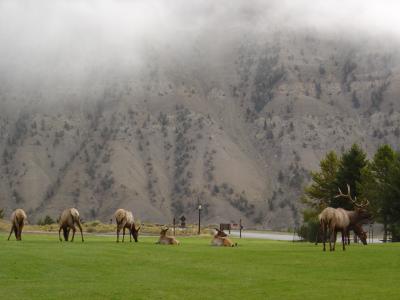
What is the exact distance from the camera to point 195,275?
62.6 ft

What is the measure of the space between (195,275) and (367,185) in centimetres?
4287

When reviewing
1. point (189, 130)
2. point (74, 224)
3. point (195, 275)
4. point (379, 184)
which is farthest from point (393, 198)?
point (189, 130)

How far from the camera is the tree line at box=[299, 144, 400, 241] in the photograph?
179ft

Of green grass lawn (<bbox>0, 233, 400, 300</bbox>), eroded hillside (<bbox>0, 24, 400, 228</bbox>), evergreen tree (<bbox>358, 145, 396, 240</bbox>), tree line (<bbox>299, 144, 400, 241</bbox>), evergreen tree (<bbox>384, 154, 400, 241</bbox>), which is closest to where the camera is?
green grass lawn (<bbox>0, 233, 400, 300</bbox>)

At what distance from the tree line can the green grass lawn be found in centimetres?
2623

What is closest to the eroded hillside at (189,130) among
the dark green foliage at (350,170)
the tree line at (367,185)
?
the tree line at (367,185)

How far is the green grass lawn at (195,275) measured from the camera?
605 inches

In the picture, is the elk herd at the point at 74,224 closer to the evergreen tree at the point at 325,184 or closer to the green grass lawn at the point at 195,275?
the green grass lawn at the point at 195,275

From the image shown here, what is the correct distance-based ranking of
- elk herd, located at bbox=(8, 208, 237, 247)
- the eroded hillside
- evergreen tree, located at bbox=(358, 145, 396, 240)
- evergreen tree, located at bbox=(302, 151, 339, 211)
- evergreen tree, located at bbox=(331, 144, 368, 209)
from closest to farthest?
1. elk herd, located at bbox=(8, 208, 237, 247)
2. evergreen tree, located at bbox=(358, 145, 396, 240)
3. evergreen tree, located at bbox=(331, 144, 368, 209)
4. evergreen tree, located at bbox=(302, 151, 339, 211)
5. the eroded hillside

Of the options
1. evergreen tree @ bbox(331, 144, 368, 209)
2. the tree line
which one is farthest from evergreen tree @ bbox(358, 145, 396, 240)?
evergreen tree @ bbox(331, 144, 368, 209)

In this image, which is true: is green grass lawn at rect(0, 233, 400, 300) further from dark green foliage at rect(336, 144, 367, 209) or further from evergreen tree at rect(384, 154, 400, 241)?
dark green foliage at rect(336, 144, 367, 209)

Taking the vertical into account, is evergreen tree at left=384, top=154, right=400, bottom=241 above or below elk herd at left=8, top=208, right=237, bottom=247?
above

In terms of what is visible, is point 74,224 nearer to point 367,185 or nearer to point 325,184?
point 367,185

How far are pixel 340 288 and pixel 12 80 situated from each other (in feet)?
563
